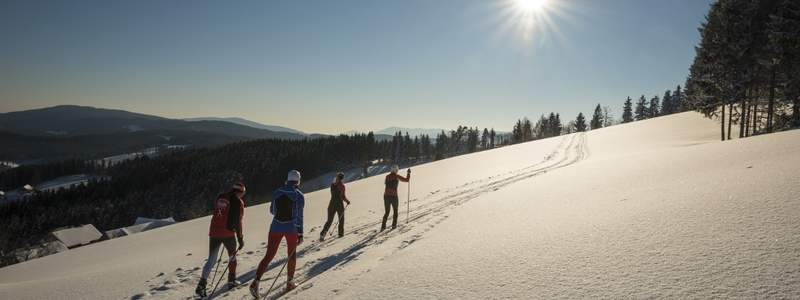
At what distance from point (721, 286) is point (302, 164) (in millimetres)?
106227

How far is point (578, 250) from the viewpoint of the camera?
5.12 metres

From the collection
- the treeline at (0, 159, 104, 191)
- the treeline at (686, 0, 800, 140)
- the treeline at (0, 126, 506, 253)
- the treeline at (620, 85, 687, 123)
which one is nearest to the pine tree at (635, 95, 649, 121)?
the treeline at (620, 85, 687, 123)

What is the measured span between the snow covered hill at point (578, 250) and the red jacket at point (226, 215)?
4.09ft

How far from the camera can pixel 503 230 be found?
729 centimetres

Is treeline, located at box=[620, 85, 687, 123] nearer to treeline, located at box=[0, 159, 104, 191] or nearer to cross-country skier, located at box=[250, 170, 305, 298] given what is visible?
cross-country skier, located at box=[250, 170, 305, 298]

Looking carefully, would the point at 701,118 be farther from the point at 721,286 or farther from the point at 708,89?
the point at 721,286

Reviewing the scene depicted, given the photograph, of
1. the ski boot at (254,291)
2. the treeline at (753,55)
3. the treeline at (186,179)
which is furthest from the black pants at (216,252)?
the treeline at (186,179)

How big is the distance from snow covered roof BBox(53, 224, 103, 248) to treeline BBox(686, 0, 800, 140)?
6295 centimetres

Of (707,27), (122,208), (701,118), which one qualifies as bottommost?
(122,208)

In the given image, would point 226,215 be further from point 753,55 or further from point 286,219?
point 753,55

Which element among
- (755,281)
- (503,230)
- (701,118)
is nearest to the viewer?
(755,281)

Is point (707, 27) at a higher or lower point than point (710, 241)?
higher

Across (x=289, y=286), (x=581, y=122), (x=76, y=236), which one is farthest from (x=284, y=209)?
(x=581, y=122)

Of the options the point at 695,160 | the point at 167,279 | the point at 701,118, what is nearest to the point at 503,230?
the point at 167,279
